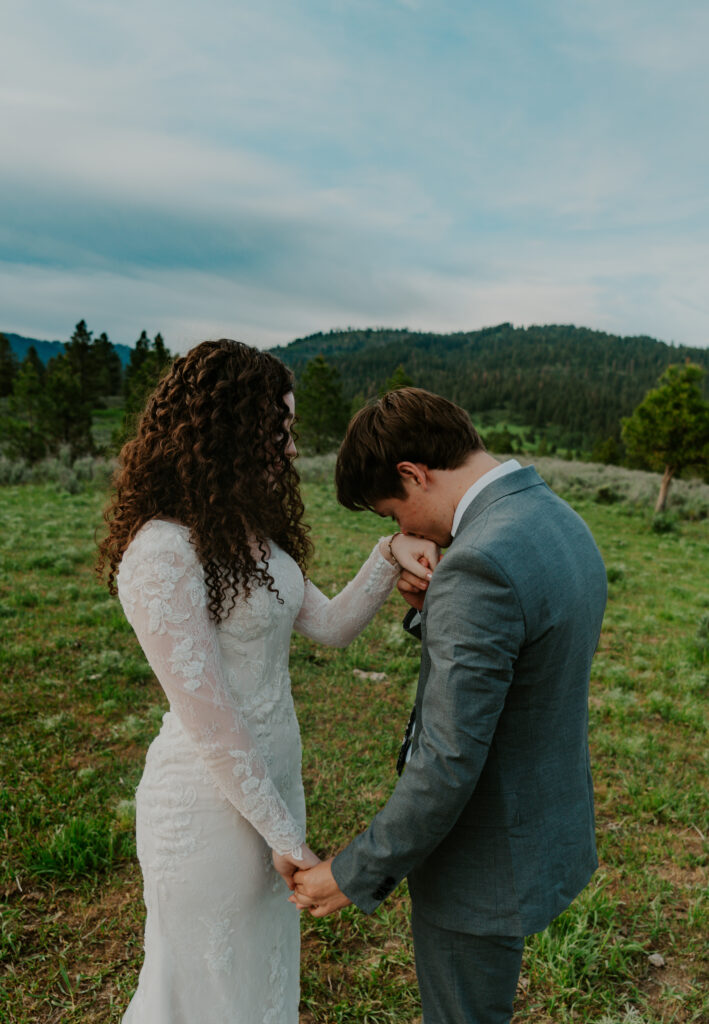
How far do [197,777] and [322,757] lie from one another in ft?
11.0

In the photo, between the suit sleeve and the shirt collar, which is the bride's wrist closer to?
the shirt collar

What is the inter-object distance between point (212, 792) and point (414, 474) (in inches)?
52.5

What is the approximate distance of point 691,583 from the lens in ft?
41.3

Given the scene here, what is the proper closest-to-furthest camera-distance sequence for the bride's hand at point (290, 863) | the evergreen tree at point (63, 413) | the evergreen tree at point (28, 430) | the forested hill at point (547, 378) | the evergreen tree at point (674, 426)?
the bride's hand at point (290, 863), the evergreen tree at point (674, 426), the evergreen tree at point (28, 430), the evergreen tree at point (63, 413), the forested hill at point (547, 378)

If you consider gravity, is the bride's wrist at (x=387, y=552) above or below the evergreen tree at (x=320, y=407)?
below

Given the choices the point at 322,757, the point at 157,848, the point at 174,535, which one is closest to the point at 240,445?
the point at 174,535

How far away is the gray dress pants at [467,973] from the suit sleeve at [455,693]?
438 millimetres

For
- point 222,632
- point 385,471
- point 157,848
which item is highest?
point 385,471

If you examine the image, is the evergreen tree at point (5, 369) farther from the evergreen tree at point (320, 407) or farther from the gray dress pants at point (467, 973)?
the gray dress pants at point (467, 973)

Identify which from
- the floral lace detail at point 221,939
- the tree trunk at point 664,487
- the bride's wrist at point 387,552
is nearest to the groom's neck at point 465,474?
the bride's wrist at point 387,552

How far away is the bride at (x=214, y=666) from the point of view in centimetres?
203

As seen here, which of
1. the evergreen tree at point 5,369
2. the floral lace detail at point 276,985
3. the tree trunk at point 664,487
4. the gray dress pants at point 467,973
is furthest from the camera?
the evergreen tree at point 5,369

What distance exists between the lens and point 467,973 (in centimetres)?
199

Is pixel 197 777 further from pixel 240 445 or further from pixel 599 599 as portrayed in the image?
pixel 599 599
